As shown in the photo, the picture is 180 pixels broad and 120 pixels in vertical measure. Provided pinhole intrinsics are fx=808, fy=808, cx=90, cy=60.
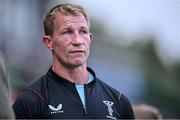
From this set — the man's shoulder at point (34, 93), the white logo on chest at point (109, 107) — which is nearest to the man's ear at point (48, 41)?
the man's shoulder at point (34, 93)

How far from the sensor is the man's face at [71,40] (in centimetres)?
546

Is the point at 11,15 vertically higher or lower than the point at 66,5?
lower

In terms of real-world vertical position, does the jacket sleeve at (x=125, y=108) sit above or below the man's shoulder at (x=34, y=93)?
below

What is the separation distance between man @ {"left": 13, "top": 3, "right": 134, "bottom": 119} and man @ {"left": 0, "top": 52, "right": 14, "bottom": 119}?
1.65 ft

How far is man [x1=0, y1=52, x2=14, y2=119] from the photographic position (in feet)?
15.4

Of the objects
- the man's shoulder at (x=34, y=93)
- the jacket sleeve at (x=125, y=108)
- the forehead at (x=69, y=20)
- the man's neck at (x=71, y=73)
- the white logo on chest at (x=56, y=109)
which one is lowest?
the jacket sleeve at (x=125, y=108)

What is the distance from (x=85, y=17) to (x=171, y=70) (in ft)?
120

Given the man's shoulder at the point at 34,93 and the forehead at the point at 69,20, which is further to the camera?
the forehead at the point at 69,20

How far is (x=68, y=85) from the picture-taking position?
5.48m

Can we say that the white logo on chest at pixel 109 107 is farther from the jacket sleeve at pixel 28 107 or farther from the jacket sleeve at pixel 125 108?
the jacket sleeve at pixel 28 107

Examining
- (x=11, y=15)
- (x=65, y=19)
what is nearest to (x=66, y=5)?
(x=65, y=19)

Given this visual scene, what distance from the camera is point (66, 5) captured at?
18.5 ft

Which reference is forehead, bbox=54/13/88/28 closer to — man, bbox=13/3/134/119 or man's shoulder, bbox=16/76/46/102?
man, bbox=13/3/134/119

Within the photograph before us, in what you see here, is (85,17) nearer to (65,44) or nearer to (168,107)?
(65,44)
